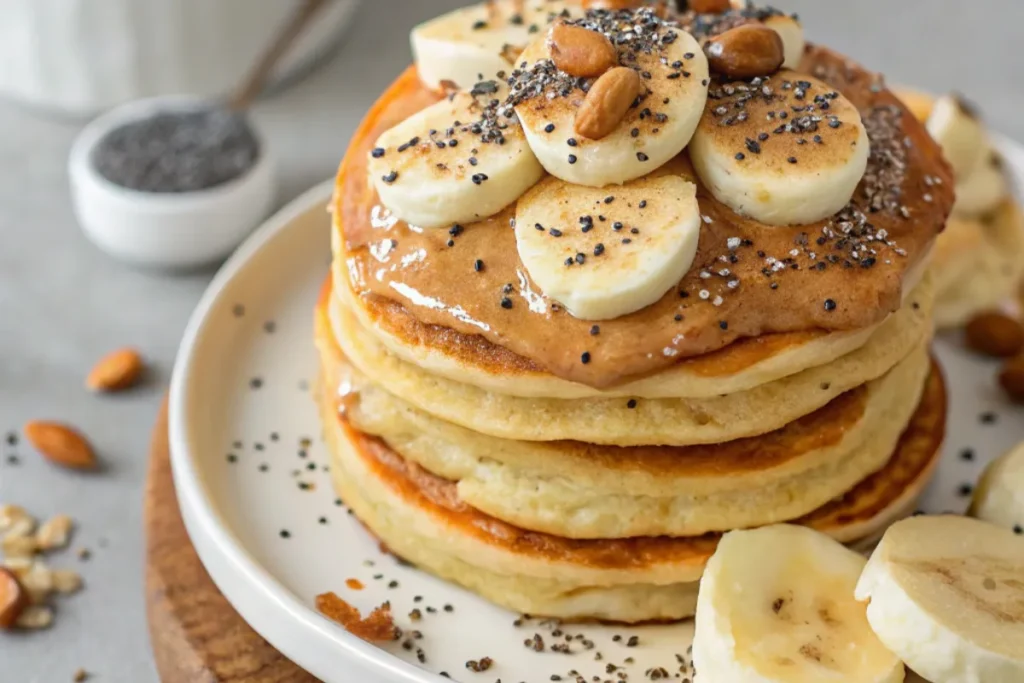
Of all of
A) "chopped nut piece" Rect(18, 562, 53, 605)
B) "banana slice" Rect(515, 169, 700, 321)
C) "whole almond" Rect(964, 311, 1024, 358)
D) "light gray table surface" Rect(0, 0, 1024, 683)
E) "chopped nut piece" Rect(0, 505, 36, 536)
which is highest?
"banana slice" Rect(515, 169, 700, 321)

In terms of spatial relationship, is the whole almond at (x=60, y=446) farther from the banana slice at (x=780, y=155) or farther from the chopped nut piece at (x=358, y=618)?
the banana slice at (x=780, y=155)

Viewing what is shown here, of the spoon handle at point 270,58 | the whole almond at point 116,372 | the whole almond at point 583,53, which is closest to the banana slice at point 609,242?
the whole almond at point 583,53

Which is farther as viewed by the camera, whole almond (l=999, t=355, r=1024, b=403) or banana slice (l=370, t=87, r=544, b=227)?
whole almond (l=999, t=355, r=1024, b=403)

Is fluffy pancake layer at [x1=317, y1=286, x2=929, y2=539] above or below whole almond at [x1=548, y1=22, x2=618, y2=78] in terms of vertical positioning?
below

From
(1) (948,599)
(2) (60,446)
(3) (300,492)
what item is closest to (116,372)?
(2) (60,446)

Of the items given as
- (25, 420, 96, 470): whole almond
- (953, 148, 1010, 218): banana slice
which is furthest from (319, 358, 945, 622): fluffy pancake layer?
(953, 148, 1010, 218): banana slice

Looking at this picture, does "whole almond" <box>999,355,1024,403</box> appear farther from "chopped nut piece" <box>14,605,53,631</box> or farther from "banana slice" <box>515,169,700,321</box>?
"chopped nut piece" <box>14,605,53,631</box>

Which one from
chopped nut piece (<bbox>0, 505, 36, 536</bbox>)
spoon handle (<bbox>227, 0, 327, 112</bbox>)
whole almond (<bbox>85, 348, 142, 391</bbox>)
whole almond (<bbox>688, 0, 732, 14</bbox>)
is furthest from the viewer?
spoon handle (<bbox>227, 0, 327, 112</bbox>)
